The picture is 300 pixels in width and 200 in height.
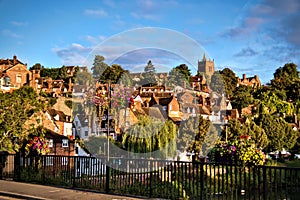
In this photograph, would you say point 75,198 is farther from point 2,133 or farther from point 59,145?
point 59,145

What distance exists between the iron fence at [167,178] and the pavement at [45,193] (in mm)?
567

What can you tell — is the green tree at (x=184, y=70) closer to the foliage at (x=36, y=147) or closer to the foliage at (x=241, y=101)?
the foliage at (x=36, y=147)

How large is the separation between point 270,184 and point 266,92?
277 feet

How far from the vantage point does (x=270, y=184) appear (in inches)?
405

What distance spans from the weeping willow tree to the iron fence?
228 inches

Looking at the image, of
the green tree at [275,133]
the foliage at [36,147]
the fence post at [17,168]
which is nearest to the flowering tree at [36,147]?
the foliage at [36,147]

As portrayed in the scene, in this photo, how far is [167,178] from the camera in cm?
1196

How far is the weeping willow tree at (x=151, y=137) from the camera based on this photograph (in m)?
20.5

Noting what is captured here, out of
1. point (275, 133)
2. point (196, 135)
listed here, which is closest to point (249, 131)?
point (275, 133)

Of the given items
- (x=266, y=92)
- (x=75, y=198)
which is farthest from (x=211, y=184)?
(x=266, y=92)

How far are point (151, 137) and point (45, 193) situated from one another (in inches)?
381

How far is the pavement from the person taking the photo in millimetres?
12344

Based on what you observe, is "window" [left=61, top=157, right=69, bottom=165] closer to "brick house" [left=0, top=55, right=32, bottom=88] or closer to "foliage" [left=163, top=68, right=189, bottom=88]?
"foliage" [left=163, top=68, right=189, bottom=88]

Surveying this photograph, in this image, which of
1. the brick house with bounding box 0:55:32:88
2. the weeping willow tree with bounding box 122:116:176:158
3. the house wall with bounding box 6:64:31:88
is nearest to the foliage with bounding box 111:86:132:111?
the weeping willow tree with bounding box 122:116:176:158
